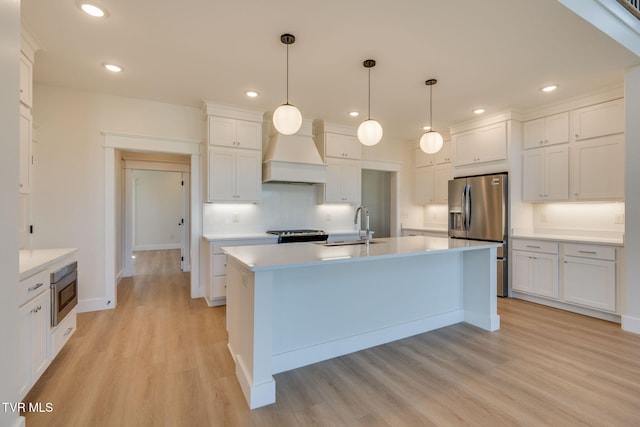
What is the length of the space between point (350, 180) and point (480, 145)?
208 cm

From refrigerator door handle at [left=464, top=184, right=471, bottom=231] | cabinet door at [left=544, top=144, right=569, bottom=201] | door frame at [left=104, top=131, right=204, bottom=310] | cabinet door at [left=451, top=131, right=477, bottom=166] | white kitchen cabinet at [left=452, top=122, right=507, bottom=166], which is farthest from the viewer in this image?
cabinet door at [left=451, top=131, right=477, bottom=166]

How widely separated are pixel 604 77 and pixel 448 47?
6.65 ft

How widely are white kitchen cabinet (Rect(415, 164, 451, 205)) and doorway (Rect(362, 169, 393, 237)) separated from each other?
140 cm

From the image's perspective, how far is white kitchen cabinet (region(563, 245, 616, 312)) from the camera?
3.36 metres

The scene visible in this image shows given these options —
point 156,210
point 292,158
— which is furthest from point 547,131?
point 156,210

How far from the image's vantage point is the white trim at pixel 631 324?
120 inches

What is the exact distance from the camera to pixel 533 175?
4277 millimetres

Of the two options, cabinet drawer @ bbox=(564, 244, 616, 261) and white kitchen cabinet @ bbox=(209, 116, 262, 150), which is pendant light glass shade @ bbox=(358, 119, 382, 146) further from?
cabinet drawer @ bbox=(564, 244, 616, 261)

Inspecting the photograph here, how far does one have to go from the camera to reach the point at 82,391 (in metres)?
2.08

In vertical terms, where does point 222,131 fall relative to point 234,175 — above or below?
above

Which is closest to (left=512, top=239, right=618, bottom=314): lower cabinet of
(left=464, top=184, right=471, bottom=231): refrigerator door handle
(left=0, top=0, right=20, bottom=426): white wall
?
(left=464, top=184, right=471, bottom=231): refrigerator door handle

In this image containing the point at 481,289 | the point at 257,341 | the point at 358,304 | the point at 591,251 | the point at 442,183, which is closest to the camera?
the point at 257,341

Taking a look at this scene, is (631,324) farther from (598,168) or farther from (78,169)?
(78,169)

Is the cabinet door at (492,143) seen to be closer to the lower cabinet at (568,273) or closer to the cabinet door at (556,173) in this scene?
the cabinet door at (556,173)
